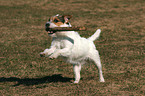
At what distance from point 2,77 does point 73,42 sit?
2.64m

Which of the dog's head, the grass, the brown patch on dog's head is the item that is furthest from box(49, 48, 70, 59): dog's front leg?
the grass

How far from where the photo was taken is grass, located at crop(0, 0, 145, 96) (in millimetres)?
7094

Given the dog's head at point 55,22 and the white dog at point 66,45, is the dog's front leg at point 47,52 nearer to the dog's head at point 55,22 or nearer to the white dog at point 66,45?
the white dog at point 66,45

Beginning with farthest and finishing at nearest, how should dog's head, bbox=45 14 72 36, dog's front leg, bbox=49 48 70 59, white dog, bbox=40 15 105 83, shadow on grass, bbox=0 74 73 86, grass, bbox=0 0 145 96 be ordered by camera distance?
shadow on grass, bbox=0 74 73 86
grass, bbox=0 0 145 96
dog's front leg, bbox=49 48 70 59
white dog, bbox=40 15 105 83
dog's head, bbox=45 14 72 36

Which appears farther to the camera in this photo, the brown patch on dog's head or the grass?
the grass

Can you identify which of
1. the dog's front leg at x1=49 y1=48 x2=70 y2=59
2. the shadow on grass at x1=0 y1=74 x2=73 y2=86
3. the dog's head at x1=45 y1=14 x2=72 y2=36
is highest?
the dog's head at x1=45 y1=14 x2=72 y2=36

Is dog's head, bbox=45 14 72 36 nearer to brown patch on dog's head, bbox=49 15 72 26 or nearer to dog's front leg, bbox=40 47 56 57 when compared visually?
brown patch on dog's head, bbox=49 15 72 26

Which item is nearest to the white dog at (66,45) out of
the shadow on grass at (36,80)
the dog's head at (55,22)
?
the dog's head at (55,22)

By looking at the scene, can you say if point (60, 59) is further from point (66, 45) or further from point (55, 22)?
point (55, 22)

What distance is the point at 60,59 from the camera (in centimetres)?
1030

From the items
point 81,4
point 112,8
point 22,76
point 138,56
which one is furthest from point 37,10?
point 22,76

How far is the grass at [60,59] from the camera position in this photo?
709 cm

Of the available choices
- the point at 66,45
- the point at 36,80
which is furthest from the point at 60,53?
the point at 36,80

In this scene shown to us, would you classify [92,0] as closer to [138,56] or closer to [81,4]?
[81,4]
